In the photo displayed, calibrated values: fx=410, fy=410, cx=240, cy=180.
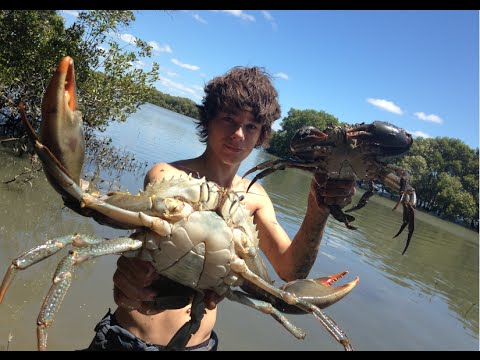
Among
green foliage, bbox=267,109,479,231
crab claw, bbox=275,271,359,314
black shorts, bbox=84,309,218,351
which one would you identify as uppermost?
green foliage, bbox=267,109,479,231

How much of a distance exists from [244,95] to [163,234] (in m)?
1.36

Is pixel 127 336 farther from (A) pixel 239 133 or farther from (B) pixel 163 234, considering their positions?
(A) pixel 239 133

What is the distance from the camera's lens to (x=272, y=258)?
3516 millimetres

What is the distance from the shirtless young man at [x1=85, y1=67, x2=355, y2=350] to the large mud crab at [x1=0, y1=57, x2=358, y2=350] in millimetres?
196

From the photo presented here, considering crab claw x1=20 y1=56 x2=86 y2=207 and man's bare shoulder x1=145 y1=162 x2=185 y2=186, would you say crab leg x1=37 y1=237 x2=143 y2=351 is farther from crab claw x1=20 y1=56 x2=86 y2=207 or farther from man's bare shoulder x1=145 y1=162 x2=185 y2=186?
man's bare shoulder x1=145 y1=162 x2=185 y2=186

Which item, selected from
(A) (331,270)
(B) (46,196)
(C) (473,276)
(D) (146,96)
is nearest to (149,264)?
(B) (46,196)

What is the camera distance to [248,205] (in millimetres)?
3469

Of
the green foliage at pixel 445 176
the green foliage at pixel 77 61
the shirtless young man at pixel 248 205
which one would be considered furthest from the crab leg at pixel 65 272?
the green foliage at pixel 445 176

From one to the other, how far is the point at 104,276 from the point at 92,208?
5.20m

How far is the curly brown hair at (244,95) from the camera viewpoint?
10.1ft

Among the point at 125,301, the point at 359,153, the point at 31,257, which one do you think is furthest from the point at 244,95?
the point at 31,257

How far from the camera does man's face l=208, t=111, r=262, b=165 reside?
3062mm

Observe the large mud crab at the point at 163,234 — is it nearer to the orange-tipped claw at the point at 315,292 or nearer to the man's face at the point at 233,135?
the orange-tipped claw at the point at 315,292

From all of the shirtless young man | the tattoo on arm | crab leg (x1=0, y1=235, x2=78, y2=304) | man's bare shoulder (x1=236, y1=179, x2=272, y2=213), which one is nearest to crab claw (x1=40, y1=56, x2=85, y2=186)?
crab leg (x1=0, y1=235, x2=78, y2=304)
